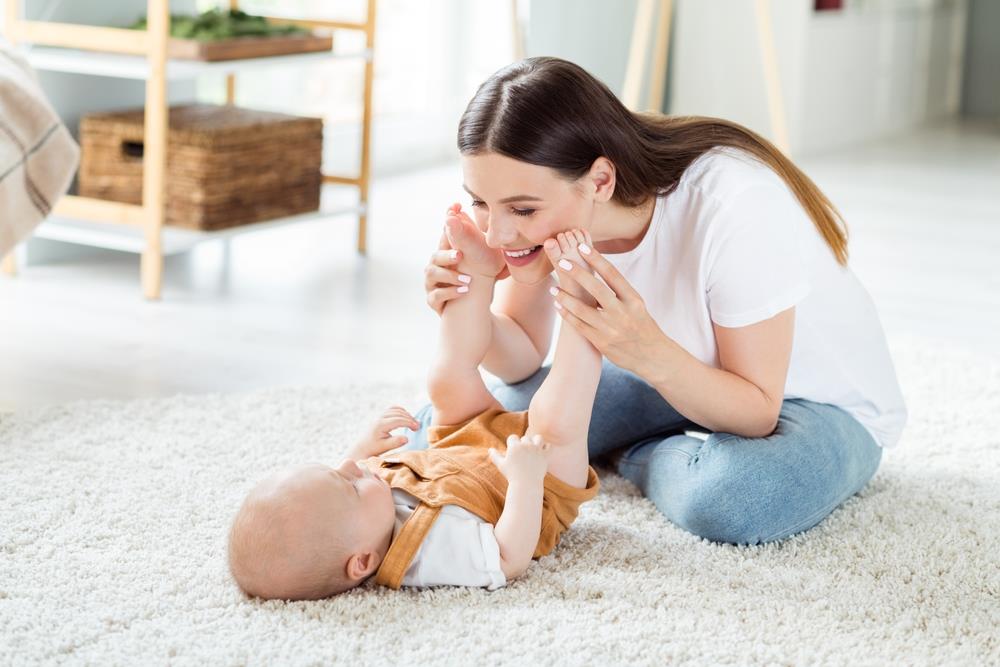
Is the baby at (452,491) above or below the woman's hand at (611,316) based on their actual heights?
below

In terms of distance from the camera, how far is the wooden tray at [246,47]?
260cm

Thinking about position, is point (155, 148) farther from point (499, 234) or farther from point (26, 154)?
point (499, 234)

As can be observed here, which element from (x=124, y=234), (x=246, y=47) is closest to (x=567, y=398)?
(x=246, y=47)

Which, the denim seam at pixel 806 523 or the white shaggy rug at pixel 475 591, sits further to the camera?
the denim seam at pixel 806 523

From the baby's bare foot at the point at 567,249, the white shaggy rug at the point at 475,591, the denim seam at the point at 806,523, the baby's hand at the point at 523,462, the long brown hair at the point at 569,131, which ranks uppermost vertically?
the long brown hair at the point at 569,131

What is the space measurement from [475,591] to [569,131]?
19.4 inches

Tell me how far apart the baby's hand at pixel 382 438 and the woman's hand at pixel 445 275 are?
0.14 metres

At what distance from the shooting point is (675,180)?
4.91 feet

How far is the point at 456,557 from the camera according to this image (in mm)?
1362

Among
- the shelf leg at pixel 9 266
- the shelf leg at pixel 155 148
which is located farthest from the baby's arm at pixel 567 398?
the shelf leg at pixel 9 266

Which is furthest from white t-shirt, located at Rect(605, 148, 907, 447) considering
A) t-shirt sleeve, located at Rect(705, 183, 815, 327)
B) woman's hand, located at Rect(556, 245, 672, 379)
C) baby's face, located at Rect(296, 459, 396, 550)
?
baby's face, located at Rect(296, 459, 396, 550)

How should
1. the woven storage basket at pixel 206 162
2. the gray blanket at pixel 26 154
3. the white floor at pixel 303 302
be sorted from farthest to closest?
1. the woven storage basket at pixel 206 162
2. the white floor at pixel 303 302
3. the gray blanket at pixel 26 154

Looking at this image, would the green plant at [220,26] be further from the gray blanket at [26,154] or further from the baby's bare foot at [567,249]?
the baby's bare foot at [567,249]

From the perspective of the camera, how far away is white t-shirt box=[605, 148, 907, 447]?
144cm
